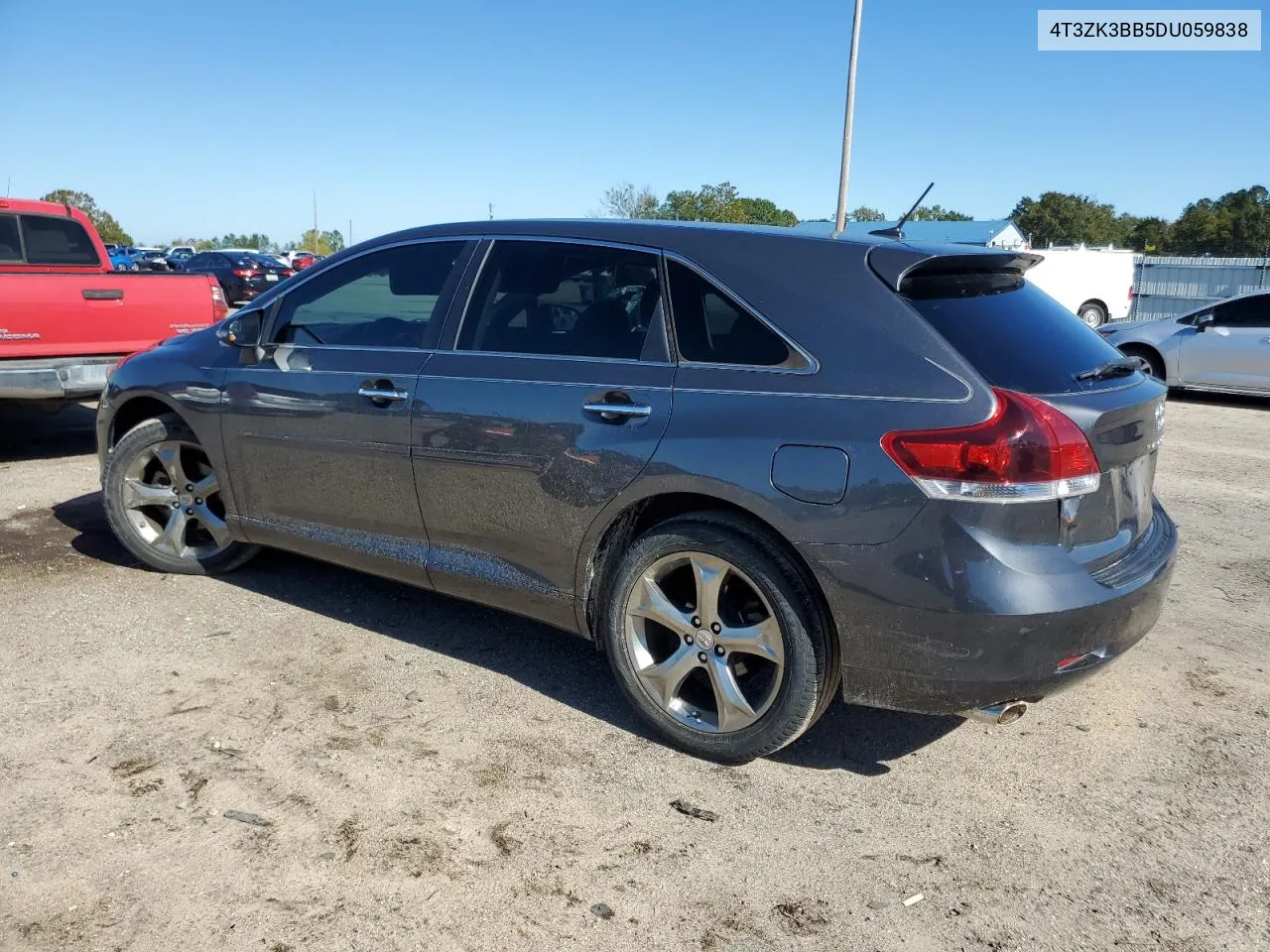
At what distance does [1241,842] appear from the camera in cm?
302

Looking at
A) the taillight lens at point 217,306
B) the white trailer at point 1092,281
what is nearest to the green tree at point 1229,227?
the white trailer at point 1092,281

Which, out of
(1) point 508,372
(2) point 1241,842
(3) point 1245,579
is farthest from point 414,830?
(3) point 1245,579

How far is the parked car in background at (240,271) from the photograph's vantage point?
1051 inches

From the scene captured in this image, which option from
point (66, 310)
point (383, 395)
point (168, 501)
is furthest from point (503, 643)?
point (66, 310)

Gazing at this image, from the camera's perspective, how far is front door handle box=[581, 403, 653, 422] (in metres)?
3.43

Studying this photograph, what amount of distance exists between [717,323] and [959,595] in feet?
3.84

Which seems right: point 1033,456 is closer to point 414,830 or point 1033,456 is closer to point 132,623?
point 414,830

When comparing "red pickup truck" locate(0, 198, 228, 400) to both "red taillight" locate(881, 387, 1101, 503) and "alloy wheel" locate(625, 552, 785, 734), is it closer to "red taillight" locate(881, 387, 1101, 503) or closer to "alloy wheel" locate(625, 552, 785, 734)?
"alloy wheel" locate(625, 552, 785, 734)

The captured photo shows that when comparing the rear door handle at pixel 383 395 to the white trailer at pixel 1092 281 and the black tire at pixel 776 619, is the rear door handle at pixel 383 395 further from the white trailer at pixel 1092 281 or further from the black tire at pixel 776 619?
the white trailer at pixel 1092 281

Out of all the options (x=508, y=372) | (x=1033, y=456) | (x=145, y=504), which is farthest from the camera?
(x=145, y=504)

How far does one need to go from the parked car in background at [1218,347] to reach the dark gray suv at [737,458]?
10.4 meters

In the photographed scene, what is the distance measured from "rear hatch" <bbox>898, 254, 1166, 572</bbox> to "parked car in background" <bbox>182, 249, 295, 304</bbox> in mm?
23581

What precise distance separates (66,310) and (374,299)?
4.16m

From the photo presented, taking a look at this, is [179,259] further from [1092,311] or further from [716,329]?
[716,329]
